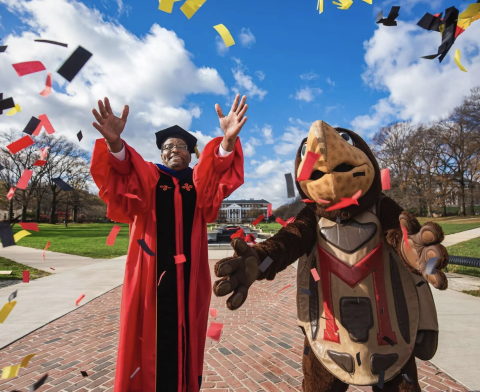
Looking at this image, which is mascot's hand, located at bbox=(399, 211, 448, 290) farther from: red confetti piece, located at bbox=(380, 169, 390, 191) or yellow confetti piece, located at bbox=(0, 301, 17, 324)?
yellow confetti piece, located at bbox=(0, 301, 17, 324)

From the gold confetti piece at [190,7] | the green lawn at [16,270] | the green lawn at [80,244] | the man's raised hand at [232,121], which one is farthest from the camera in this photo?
the green lawn at [80,244]

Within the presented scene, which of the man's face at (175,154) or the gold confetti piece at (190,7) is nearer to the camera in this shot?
the gold confetti piece at (190,7)

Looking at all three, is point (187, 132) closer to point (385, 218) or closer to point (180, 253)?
point (180, 253)

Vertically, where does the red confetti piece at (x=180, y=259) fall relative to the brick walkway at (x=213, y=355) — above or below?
above

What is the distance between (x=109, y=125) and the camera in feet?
6.55

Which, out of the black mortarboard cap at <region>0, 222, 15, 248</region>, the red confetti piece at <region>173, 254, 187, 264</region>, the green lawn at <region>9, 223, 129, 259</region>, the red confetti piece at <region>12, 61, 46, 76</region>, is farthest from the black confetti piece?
the green lawn at <region>9, 223, 129, 259</region>

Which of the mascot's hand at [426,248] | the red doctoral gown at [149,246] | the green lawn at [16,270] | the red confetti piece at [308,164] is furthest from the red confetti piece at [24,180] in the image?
the green lawn at [16,270]

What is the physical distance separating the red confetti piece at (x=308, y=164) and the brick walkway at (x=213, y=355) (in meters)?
2.16

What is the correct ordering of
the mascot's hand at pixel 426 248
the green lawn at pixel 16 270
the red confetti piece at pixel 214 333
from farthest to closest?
the green lawn at pixel 16 270 < the red confetti piece at pixel 214 333 < the mascot's hand at pixel 426 248

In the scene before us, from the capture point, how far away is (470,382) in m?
2.87

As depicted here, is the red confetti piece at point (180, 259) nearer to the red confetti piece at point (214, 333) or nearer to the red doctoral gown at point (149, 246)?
the red doctoral gown at point (149, 246)

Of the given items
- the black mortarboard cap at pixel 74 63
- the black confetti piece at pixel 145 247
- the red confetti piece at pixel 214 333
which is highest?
the black mortarboard cap at pixel 74 63

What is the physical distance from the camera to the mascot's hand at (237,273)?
1.51 metres

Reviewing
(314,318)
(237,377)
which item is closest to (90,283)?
(237,377)
